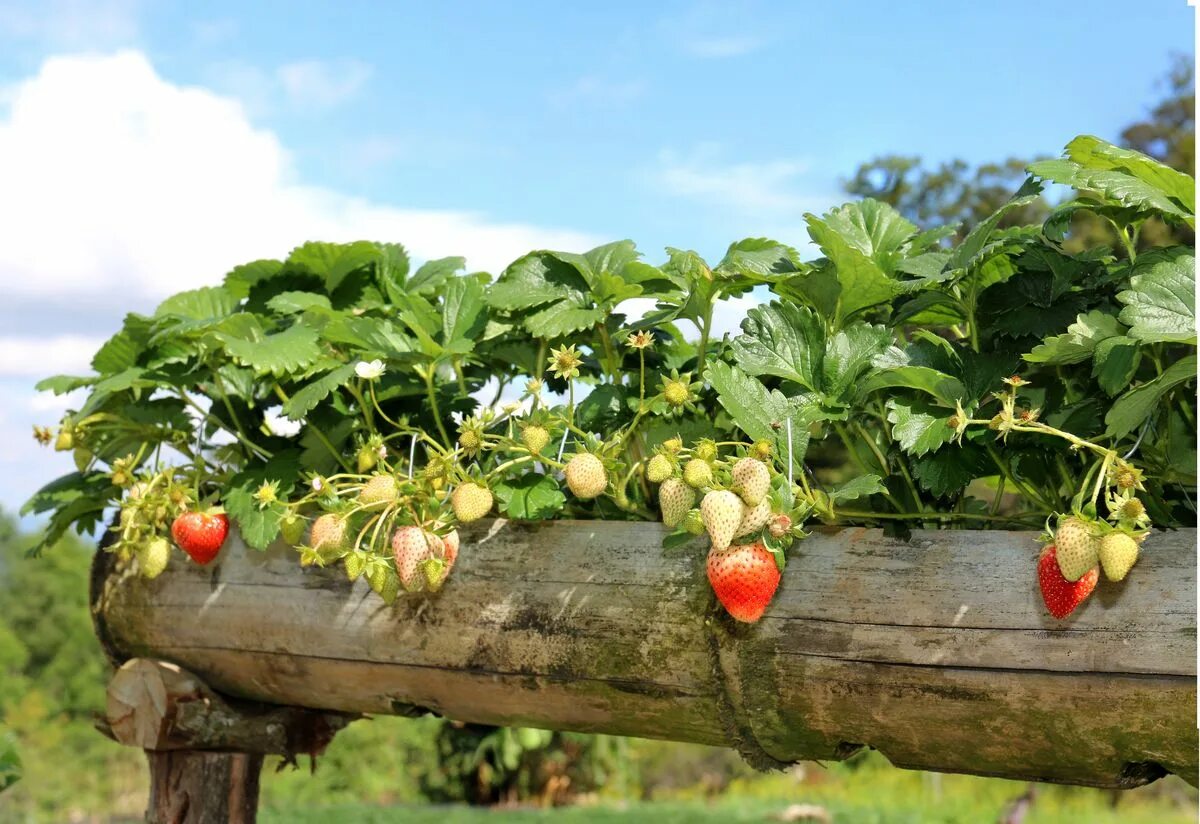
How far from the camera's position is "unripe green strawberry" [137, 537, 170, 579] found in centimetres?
189

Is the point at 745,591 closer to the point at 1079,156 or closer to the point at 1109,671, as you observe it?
the point at 1109,671

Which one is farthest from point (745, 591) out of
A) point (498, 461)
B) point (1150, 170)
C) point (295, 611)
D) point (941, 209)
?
point (941, 209)

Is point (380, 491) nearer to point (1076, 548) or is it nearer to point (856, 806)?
point (1076, 548)

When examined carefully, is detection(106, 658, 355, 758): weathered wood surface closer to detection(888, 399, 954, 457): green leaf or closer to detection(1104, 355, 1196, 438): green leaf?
detection(888, 399, 954, 457): green leaf

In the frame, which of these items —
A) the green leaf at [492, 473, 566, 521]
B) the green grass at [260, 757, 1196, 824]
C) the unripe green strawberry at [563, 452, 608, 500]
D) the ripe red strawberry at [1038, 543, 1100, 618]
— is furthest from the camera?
the green grass at [260, 757, 1196, 824]

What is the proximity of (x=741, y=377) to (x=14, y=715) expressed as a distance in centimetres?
1644

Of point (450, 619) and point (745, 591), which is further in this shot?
point (450, 619)

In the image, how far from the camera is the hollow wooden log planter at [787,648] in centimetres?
129

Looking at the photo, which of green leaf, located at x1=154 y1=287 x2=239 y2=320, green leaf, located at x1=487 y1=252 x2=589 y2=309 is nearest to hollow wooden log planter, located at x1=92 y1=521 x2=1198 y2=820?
green leaf, located at x1=487 y1=252 x2=589 y2=309

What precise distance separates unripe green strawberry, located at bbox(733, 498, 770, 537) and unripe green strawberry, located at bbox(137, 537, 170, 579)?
41.3 inches

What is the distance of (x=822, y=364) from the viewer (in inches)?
55.5

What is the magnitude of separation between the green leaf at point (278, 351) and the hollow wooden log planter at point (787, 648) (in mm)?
347

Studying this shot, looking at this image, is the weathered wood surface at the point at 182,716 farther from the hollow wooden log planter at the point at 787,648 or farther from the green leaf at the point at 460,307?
the green leaf at the point at 460,307

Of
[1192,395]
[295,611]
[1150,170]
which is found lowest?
[295,611]
